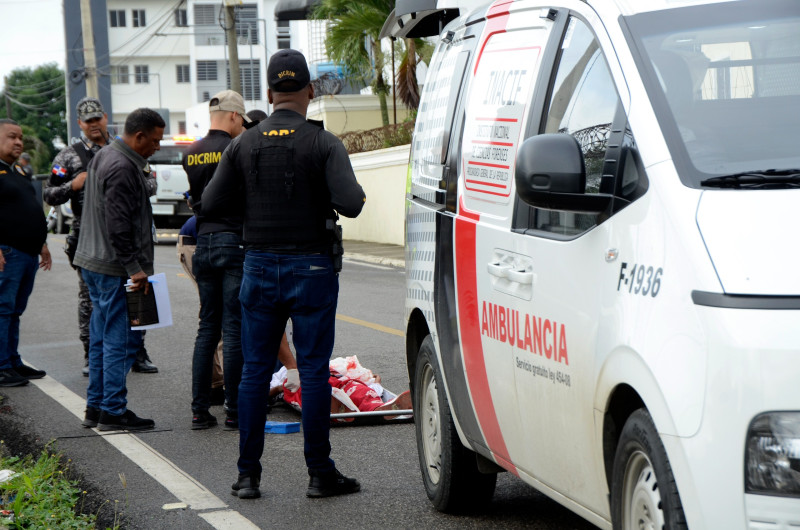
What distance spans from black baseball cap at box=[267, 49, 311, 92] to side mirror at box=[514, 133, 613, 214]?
2201 millimetres

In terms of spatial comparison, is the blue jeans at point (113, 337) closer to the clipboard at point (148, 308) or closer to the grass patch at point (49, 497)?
the clipboard at point (148, 308)

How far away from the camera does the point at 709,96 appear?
3477 millimetres

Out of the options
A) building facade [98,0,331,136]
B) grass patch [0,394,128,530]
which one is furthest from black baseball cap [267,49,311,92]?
building facade [98,0,331,136]

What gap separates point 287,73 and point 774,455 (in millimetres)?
3378

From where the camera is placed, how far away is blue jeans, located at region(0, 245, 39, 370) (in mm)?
8938

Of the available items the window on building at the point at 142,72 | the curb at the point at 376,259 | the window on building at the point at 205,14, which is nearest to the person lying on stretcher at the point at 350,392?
the curb at the point at 376,259

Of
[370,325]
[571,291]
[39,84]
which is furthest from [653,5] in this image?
[39,84]

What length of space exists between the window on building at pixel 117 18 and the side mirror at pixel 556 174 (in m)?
83.1

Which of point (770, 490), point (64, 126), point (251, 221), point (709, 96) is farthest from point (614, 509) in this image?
Answer: point (64, 126)

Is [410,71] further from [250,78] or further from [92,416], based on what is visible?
[250,78]

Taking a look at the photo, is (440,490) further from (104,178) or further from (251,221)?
(104,178)

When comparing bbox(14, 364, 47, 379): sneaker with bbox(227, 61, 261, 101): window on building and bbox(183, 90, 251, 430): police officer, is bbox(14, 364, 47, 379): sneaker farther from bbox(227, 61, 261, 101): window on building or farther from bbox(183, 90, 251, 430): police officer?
bbox(227, 61, 261, 101): window on building

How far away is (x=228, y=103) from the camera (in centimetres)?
756

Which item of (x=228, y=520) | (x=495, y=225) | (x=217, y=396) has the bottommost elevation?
(x=217, y=396)
